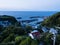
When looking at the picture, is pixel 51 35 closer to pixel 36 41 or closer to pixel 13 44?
pixel 36 41

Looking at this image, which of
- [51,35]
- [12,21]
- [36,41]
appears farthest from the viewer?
[12,21]

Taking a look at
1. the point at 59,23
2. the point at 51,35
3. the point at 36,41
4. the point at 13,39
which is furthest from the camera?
the point at 59,23

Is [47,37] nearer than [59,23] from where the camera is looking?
Yes

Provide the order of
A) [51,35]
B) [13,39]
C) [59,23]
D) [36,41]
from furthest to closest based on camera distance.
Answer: [59,23]
[13,39]
[51,35]
[36,41]

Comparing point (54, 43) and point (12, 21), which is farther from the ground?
point (54, 43)

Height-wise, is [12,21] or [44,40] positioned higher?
[44,40]

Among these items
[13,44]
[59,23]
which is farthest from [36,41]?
[59,23]

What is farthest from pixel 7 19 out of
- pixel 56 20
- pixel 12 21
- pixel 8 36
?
pixel 8 36

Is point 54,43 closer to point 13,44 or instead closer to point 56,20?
point 13,44

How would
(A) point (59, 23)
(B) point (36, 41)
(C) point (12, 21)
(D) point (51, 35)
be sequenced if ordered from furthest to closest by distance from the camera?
1. (C) point (12, 21)
2. (A) point (59, 23)
3. (D) point (51, 35)
4. (B) point (36, 41)
